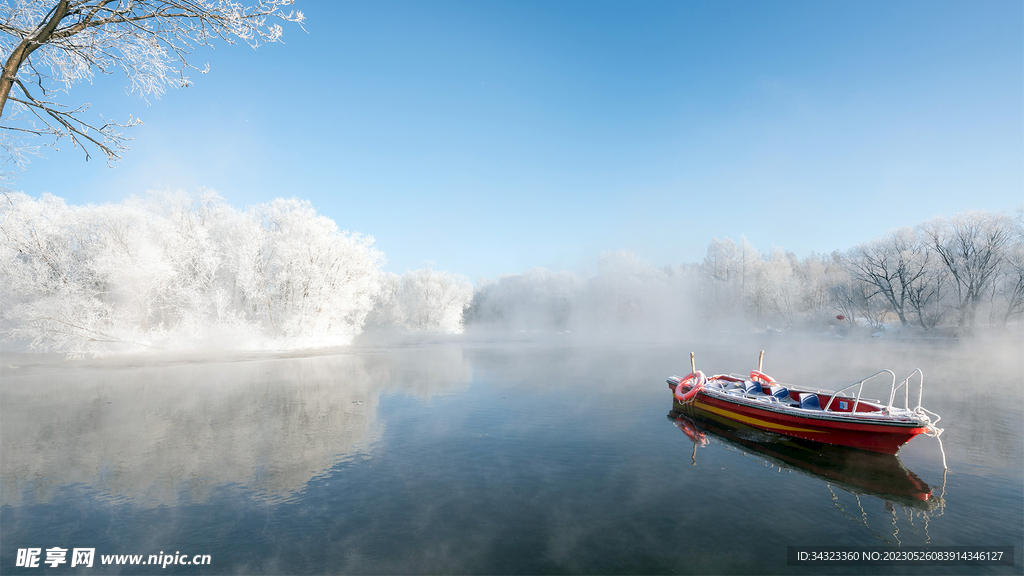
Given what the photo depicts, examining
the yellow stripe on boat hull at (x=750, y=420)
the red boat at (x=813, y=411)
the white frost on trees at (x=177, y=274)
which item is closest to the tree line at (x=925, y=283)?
the red boat at (x=813, y=411)

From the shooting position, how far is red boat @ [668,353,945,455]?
428 inches

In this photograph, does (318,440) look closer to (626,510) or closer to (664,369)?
(626,510)

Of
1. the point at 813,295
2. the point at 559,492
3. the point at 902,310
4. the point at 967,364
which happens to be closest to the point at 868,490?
the point at 559,492

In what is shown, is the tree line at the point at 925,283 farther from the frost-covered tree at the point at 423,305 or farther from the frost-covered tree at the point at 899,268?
the frost-covered tree at the point at 423,305

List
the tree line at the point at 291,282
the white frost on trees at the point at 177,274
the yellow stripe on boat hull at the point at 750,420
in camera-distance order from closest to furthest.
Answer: the yellow stripe on boat hull at the point at 750,420, the white frost on trees at the point at 177,274, the tree line at the point at 291,282

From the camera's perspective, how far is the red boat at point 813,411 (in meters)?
10.9

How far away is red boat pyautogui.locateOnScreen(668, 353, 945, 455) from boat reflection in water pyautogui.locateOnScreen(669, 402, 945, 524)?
0.32 meters

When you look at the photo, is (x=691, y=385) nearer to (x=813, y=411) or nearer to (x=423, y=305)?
(x=813, y=411)

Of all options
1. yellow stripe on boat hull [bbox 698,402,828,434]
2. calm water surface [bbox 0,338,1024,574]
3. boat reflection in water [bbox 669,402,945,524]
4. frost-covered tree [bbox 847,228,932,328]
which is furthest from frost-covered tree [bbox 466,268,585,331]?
calm water surface [bbox 0,338,1024,574]

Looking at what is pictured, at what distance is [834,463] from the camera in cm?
1117

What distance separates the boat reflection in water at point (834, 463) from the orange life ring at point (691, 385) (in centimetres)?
47

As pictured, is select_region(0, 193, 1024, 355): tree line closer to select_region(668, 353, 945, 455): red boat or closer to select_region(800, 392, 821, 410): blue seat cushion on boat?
select_region(668, 353, 945, 455): red boat

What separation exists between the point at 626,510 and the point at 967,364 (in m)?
33.9

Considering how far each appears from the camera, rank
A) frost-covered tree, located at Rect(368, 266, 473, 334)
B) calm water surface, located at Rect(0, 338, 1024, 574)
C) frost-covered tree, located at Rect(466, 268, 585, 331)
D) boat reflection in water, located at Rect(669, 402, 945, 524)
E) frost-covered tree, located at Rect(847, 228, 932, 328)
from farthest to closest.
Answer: frost-covered tree, located at Rect(466, 268, 585, 331), frost-covered tree, located at Rect(368, 266, 473, 334), frost-covered tree, located at Rect(847, 228, 932, 328), boat reflection in water, located at Rect(669, 402, 945, 524), calm water surface, located at Rect(0, 338, 1024, 574)
